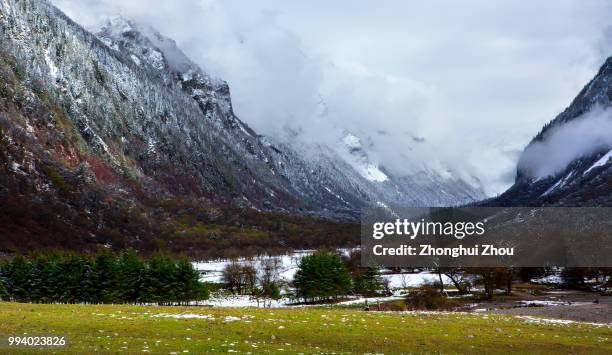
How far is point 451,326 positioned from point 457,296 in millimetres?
83158

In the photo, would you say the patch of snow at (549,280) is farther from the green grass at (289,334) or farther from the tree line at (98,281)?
the green grass at (289,334)

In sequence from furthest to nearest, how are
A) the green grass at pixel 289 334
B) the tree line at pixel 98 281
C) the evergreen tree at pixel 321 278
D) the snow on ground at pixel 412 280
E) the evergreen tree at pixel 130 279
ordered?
the snow on ground at pixel 412 280 → the evergreen tree at pixel 321 278 → the evergreen tree at pixel 130 279 → the tree line at pixel 98 281 → the green grass at pixel 289 334

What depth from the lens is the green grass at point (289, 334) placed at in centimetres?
3525

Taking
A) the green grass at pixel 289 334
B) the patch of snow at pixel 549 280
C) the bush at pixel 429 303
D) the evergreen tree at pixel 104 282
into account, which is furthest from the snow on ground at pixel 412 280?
the green grass at pixel 289 334

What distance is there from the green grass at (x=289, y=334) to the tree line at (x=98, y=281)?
6108 centimetres

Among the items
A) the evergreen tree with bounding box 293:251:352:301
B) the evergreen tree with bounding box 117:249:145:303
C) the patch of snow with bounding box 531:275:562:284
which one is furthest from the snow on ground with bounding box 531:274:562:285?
the evergreen tree with bounding box 117:249:145:303

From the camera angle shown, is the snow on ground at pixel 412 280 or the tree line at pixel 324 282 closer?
the tree line at pixel 324 282

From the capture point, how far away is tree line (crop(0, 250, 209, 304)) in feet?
362

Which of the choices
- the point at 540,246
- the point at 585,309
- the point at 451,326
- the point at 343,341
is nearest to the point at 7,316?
the point at 343,341

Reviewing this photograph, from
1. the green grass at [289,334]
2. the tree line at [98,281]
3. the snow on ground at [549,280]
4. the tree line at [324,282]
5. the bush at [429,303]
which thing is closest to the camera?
the green grass at [289,334]

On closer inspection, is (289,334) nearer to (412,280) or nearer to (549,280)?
(549,280)

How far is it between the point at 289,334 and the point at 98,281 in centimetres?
8108

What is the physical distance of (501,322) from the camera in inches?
2260

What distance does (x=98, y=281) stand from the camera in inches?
4375
